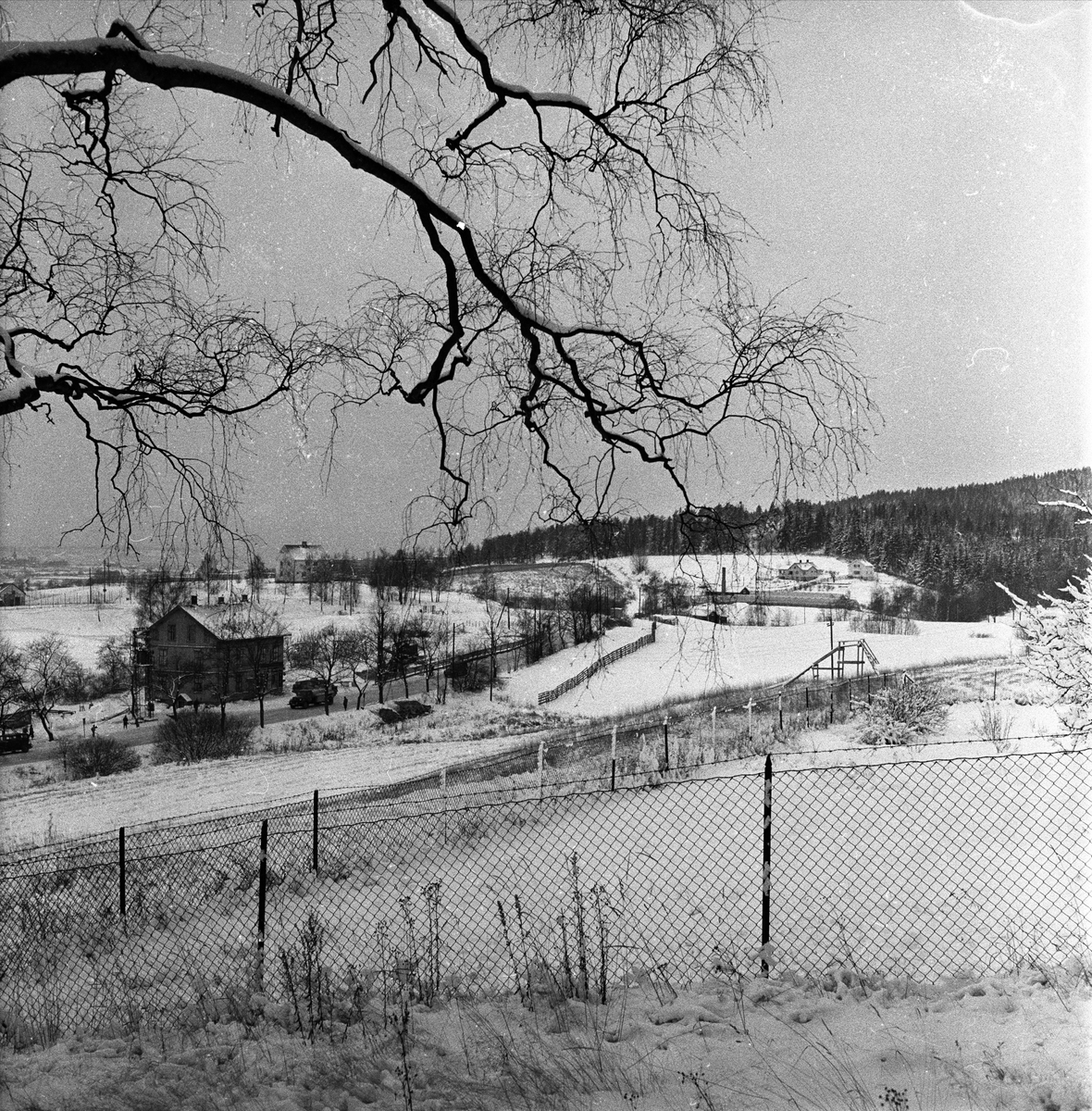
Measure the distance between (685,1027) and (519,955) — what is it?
2581mm

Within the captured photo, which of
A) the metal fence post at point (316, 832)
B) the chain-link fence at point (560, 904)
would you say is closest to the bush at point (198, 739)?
the chain-link fence at point (560, 904)

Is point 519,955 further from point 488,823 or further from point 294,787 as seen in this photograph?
point 294,787

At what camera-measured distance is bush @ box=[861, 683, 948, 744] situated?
1783 cm

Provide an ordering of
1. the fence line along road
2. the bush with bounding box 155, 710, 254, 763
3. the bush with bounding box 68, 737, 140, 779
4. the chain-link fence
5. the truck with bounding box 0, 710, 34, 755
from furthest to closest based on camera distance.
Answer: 1. the bush with bounding box 155, 710, 254, 763
2. the truck with bounding box 0, 710, 34, 755
3. the bush with bounding box 68, 737, 140, 779
4. the fence line along road
5. the chain-link fence

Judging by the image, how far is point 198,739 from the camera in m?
28.8

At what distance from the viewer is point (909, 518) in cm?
4969

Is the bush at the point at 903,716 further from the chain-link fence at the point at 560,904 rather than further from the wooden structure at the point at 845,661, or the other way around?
the wooden structure at the point at 845,661

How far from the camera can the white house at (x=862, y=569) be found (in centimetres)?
4556

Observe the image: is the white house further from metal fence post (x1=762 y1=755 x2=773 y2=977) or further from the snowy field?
metal fence post (x1=762 y1=755 x2=773 y2=977)

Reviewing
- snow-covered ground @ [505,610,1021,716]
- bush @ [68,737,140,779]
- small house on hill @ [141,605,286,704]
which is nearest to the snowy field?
snow-covered ground @ [505,610,1021,716]

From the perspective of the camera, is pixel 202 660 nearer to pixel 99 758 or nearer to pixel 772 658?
pixel 99 758

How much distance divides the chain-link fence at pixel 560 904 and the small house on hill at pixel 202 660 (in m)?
16.9

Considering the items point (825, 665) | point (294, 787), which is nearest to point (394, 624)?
point (294, 787)

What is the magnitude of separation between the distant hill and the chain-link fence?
1.85 metres
